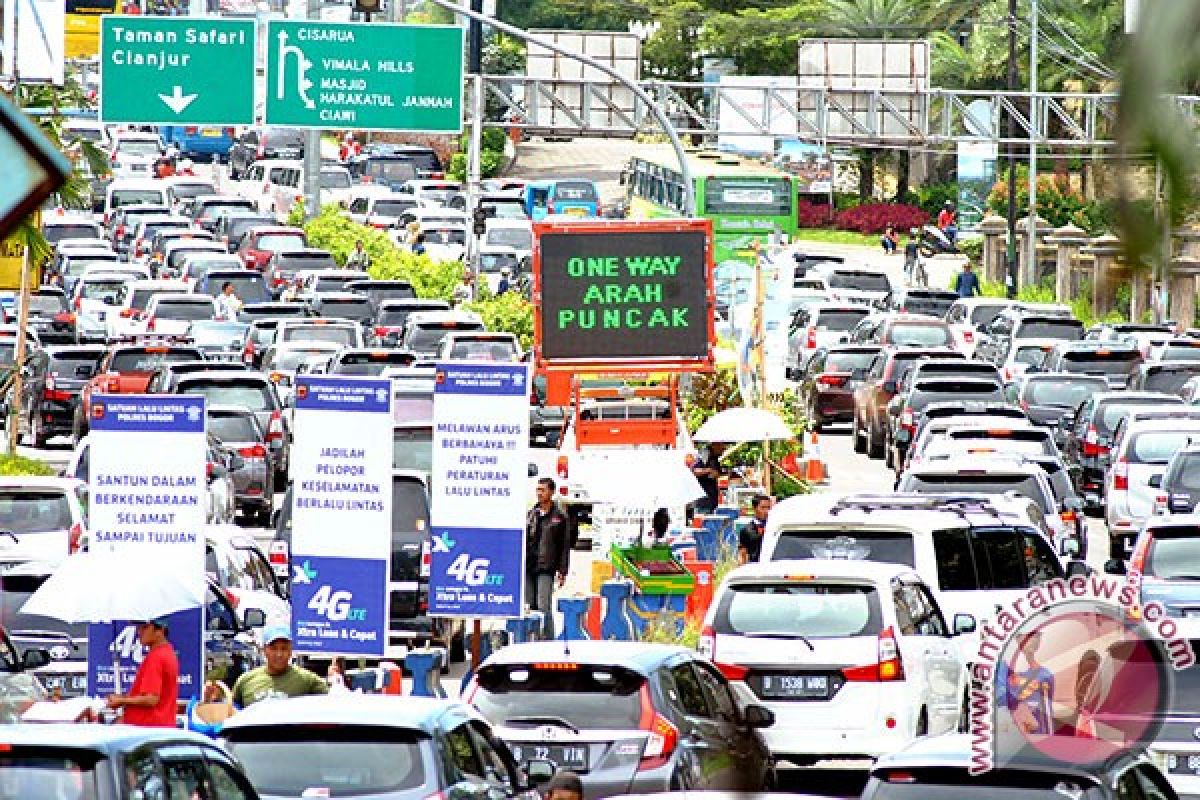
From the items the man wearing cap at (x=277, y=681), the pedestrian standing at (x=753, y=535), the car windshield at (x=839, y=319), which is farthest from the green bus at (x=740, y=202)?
the man wearing cap at (x=277, y=681)

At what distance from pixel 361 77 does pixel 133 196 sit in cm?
3018

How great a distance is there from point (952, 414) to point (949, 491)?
936 cm

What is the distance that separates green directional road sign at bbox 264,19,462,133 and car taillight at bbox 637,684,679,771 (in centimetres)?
3252

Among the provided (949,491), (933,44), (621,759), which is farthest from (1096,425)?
(933,44)

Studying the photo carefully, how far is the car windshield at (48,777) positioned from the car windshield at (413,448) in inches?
712

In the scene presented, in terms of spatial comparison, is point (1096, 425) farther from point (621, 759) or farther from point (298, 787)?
point (298, 787)

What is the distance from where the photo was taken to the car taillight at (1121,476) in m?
29.2

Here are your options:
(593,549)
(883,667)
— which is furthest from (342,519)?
(593,549)

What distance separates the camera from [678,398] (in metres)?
34.3

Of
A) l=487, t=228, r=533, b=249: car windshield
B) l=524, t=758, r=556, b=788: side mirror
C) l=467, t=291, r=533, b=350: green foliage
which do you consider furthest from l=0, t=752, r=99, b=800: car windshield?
l=487, t=228, r=533, b=249: car windshield

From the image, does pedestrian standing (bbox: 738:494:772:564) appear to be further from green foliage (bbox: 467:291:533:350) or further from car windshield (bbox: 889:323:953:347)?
car windshield (bbox: 889:323:953:347)

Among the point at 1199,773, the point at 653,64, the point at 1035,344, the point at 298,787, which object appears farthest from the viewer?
the point at 653,64

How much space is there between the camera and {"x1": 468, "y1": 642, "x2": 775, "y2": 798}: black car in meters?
12.5

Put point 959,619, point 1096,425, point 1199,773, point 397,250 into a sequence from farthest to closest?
point 397,250, point 1096,425, point 959,619, point 1199,773
